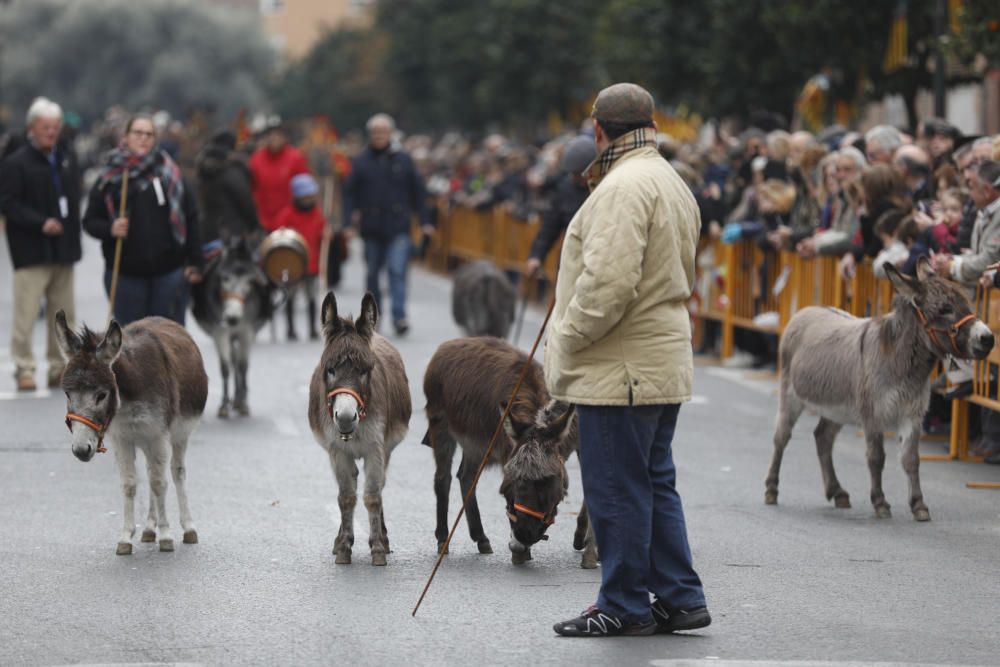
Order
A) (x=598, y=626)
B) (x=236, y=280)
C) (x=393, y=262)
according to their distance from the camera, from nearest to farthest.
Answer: (x=598, y=626)
(x=236, y=280)
(x=393, y=262)

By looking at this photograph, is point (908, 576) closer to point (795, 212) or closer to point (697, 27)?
point (795, 212)

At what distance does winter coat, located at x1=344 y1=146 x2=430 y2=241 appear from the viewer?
21.8 meters

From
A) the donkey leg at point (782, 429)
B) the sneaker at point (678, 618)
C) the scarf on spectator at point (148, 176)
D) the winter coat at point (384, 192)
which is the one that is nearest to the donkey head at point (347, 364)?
the sneaker at point (678, 618)

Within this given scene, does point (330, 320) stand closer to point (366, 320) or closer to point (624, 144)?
point (366, 320)

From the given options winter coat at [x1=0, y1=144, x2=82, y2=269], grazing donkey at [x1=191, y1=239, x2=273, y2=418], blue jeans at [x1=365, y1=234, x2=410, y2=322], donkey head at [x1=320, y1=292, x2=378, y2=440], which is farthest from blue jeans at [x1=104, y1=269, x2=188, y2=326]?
blue jeans at [x1=365, y1=234, x2=410, y2=322]

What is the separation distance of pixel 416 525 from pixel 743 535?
1.77 metres

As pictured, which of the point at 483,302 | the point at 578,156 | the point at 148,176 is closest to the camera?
the point at 578,156

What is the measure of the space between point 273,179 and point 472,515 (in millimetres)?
11190

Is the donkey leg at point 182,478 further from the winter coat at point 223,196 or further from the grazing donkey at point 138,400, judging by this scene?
the winter coat at point 223,196

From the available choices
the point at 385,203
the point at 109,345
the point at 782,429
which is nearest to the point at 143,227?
the point at 109,345

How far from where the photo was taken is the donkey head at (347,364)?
8.86m

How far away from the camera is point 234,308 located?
15344mm

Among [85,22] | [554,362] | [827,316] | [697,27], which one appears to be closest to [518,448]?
[554,362]

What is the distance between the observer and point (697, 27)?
2989 cm
